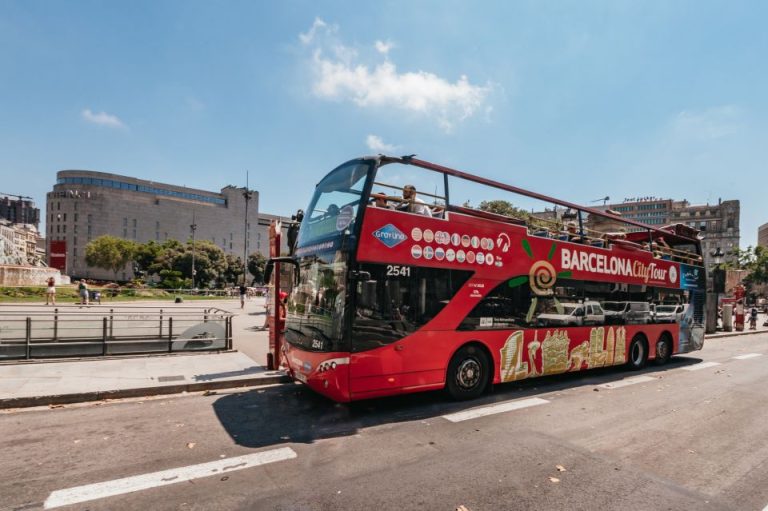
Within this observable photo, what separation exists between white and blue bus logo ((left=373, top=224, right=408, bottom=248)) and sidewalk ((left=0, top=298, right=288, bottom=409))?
437 centimetres

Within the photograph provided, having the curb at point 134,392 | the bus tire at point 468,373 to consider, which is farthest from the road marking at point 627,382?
the curb at point 134,392

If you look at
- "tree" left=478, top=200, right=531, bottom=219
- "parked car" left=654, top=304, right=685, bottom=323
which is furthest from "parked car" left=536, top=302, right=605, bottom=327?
"tree" left=478, top=200, right=531, bottom=219

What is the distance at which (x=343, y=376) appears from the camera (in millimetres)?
6227

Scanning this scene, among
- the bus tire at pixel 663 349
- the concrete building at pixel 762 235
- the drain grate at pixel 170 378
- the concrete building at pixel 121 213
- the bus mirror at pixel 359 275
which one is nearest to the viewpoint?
the bus mirror at pixel 359 275

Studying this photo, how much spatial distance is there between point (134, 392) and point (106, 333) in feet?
13.8

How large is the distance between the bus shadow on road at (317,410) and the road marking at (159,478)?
470 mm

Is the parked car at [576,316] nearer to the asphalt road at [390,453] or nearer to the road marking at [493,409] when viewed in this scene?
the asphalt road at [390,453]

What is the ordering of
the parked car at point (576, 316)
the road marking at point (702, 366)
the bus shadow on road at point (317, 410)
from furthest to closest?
the road marking at point (702, 366)
the parked car at point (576, 316)
the bus shadow on road at point (317, 410)

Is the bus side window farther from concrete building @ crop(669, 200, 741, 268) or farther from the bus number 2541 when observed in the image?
concrete building @ crop(669, 200, 741, 268)

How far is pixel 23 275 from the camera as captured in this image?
39156 millimetres

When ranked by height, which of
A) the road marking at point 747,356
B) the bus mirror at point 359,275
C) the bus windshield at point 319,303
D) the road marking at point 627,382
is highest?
the bus mirror at point 359,275

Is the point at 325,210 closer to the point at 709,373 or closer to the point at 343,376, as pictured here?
the point at 343,376

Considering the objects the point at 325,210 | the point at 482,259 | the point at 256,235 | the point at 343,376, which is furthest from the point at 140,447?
the point at 256,235

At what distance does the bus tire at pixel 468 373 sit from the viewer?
7.55 metres
